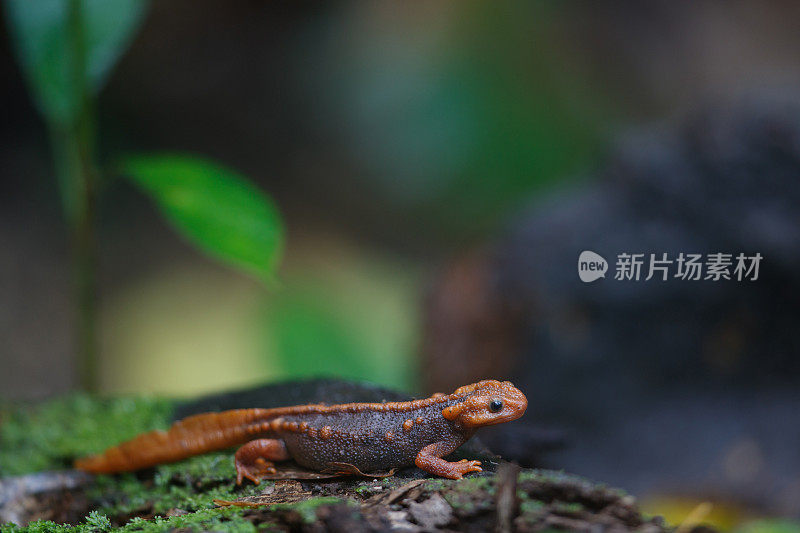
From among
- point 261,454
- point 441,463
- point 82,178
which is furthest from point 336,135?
point 441,463

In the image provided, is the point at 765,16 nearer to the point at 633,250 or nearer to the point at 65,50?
the point at 633,250

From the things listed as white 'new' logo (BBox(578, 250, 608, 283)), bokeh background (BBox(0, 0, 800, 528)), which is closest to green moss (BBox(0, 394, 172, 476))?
white 'new' logo (BBox(578, 250, 608, 283))

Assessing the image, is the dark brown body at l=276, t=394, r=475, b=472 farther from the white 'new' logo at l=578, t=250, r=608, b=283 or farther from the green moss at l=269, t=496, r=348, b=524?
the white 'new' logo at l=578, t=250, r=608, b=283

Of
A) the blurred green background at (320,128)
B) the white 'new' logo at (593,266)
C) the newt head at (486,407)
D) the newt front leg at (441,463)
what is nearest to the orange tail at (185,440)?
the newt front leg at (441,463)

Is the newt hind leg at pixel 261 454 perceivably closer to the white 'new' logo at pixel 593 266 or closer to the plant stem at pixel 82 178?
the white 'new' logo at pixel 593 266

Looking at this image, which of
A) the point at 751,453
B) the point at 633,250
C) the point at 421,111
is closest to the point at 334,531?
the point at 633,250

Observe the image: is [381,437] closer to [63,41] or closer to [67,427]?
[67,427]
